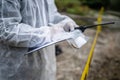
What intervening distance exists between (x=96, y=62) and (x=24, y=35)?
298 cm

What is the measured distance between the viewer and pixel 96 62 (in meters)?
4.57

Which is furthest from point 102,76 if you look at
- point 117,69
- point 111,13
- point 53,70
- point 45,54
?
point 111,13

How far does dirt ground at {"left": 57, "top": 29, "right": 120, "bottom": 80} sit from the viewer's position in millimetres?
4084

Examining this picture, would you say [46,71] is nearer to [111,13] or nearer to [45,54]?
[45,54]

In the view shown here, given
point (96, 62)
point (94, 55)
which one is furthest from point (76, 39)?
point (94, 55)

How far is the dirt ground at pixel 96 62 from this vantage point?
161 inches

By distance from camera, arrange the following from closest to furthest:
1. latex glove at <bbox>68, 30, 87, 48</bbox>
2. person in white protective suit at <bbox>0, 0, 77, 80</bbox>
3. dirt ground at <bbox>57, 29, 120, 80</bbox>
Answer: person in white protective suit at <bbox>0, 0, 77, 80</bbox>, latex glove at <bbox>68, 30, 87, 48</bbox>, dirt ground at <bbox>57, 29, 120, 80</bbox>

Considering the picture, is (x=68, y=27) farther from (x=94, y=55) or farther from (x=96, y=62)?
(x=94, y=55)

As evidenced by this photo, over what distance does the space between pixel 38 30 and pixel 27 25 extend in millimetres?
74

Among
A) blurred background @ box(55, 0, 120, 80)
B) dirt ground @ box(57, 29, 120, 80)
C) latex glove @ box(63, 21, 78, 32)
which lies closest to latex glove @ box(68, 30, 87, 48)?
latex glove @ box(63, 21, 78, 32)

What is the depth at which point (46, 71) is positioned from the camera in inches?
84.5

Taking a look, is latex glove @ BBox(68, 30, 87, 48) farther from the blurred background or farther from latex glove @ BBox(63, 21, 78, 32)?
the blurred background

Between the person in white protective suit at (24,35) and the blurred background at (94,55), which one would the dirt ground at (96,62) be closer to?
the blurred background at (94,55)

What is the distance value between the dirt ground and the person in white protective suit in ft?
6.24
